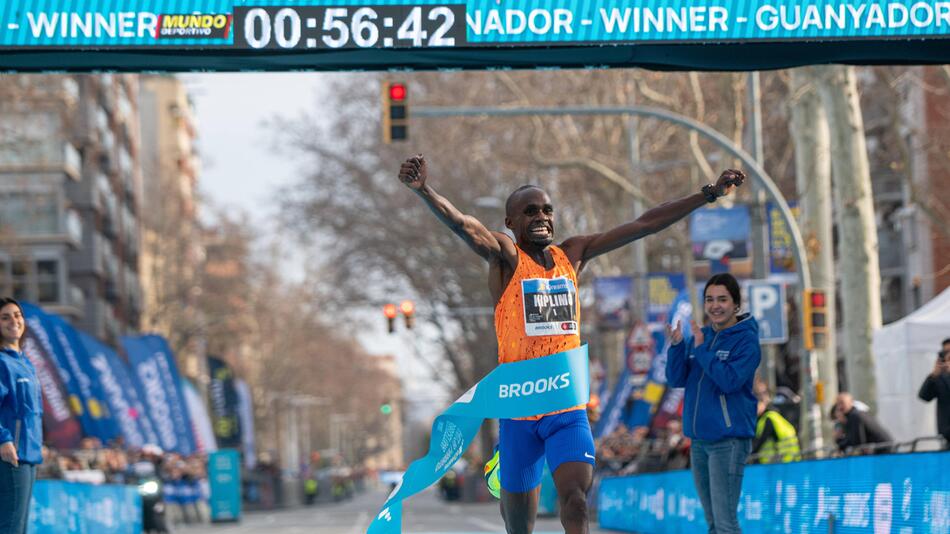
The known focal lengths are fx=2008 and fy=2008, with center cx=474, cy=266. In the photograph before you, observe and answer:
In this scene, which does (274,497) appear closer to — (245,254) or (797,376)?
(245,254)

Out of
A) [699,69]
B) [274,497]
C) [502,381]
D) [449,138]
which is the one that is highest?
[449,138]

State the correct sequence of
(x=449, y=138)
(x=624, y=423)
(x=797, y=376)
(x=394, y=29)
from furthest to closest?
(x=797, y=376) < (x=449, y=138) < (x=624, y=423) < (x=394, y=29)

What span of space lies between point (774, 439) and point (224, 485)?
3191 centimetres

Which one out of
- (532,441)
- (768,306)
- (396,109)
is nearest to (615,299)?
(396,109)

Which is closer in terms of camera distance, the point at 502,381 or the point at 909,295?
the point at 502,381

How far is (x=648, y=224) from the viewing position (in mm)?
9633

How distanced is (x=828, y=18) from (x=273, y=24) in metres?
3.31

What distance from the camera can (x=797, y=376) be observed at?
6031 centimetres

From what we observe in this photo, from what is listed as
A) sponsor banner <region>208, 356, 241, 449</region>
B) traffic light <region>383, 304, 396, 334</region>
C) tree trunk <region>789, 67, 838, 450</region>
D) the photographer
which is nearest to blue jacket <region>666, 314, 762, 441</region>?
the photographer

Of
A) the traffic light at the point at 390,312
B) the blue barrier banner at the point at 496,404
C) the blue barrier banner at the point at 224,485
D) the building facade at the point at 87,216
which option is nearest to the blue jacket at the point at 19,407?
the blue barrier banner at the point at 496,404

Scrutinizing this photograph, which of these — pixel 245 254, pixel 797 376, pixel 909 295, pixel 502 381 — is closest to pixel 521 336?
pixel 502 381

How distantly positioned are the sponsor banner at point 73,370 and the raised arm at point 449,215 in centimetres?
2252

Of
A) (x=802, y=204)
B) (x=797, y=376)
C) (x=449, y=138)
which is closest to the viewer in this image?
(x=802, y=204)

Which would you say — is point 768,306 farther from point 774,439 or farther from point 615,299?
point 615,299
